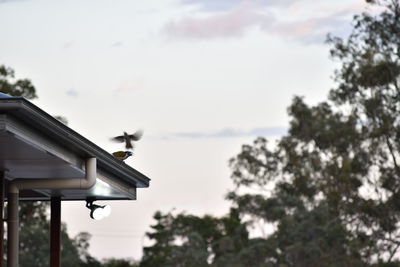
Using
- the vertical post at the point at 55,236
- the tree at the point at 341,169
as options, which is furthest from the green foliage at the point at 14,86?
the vertical post at the point at 55,236

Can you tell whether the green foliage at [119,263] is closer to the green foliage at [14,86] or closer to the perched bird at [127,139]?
the green foliage at [14,86]

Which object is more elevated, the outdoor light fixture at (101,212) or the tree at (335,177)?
the tree at (335,177)

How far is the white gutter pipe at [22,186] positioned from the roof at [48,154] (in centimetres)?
7

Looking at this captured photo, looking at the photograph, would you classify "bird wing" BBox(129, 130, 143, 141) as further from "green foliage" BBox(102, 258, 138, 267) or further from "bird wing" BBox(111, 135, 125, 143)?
"green foliage" BBox(102, 258, 138, 267)

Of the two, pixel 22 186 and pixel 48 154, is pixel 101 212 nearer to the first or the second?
pixel 22 186

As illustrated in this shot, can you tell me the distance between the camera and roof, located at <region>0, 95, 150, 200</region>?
7762 mm

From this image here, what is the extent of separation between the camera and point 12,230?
10.0 metres

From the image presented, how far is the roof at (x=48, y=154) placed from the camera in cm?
776

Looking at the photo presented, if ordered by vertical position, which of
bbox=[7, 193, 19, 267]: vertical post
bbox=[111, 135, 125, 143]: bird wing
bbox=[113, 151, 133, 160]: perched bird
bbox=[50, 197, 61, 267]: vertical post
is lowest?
bbox=[7, 193, 19, 267]: vertical post

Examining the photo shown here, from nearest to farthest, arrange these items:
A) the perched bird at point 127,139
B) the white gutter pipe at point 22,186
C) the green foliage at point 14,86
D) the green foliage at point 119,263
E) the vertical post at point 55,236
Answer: the white gutter pipe at point 22,186, the perched bird at point 127,139, the vertical post at point 55,236, the green foliage at point 14,86, the green foliage at point 119,263

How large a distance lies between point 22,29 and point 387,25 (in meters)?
11.8

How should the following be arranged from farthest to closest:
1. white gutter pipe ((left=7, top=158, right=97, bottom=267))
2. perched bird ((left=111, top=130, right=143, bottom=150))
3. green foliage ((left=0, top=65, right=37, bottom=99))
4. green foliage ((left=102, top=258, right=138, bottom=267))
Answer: green foliage ((left=102, top=258, right=138, bottom=267)) < green foliage ((left=0, top=65, right=37, bottom=99)) < perched bird ((left=111, top=130, right=143, bottom=150)) < white gutter pipe ((left=7, top=158, right=97, bottom=267))

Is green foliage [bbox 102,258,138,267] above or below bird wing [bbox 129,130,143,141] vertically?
above

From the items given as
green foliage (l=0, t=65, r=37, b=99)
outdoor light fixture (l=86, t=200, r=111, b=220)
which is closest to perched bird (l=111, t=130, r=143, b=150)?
outdoor light fixture (l=86, t=200, r=111, b=220)
